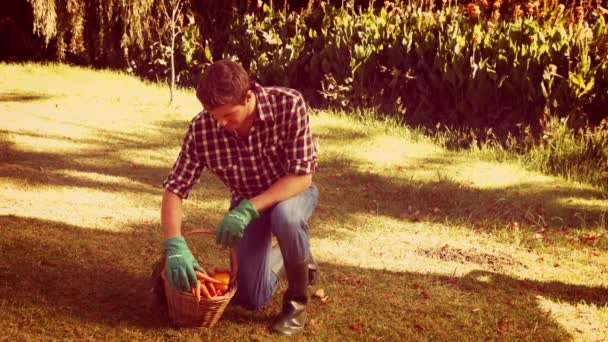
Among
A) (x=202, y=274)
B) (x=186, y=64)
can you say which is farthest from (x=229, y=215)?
(x=186, y=64)

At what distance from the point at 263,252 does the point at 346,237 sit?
63.4 inches

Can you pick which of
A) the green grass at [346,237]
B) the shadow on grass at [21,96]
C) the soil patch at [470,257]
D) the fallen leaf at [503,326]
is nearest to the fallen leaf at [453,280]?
the green grass at [346,237]

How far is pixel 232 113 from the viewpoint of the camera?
322 cm

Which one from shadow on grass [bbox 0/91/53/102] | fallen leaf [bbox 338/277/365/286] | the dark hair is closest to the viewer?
the dark hair

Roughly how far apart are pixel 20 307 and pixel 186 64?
24.7ft

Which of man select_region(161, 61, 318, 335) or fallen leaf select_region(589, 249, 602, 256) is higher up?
man select_region(161, 61, 318, 335)

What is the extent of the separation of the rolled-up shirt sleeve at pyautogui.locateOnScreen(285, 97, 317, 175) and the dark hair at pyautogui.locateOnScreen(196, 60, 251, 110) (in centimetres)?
37

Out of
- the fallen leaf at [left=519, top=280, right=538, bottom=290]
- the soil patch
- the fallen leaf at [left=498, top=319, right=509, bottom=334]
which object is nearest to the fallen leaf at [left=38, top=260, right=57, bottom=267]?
the soil patch

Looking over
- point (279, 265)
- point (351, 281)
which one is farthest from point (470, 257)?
point (279, 265)

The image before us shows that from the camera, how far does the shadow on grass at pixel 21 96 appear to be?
898 cm

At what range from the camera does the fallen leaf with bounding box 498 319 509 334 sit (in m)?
3.82

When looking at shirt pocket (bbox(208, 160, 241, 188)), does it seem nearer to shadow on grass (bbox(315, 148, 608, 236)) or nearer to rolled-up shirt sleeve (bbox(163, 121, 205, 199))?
rolled-up shirt sleeve (bbox(163, 121, 205, 199))

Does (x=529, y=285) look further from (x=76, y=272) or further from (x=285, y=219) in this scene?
(x=76, y=272)

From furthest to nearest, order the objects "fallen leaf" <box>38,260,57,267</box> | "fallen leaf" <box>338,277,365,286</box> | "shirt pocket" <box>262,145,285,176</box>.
Answer: "fallen leaf" <box>338,277,365,286</box> → "fallen leaf" <box>38,260,57,267</box> → "shirt pocket" <box>262,145,285,176</box>
